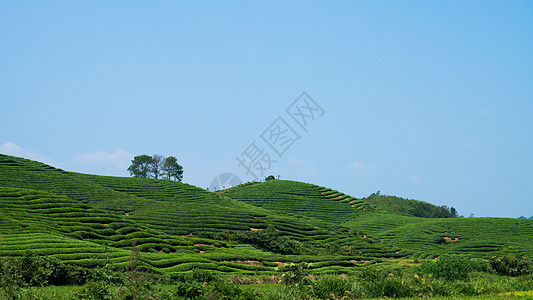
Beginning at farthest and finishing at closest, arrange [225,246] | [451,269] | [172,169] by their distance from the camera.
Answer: [172,169], [225,246], [451,269]

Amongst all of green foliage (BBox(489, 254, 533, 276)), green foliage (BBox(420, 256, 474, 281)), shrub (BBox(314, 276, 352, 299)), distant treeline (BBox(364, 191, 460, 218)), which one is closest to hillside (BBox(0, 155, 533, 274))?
shrub (BBox(314, 276, 352, 299))

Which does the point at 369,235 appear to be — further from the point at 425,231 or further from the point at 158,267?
the point at 158,267

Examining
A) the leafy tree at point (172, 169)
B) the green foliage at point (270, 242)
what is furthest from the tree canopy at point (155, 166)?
the green foliage at point (270, 242)

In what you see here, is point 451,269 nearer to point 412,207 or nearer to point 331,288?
point 331,288

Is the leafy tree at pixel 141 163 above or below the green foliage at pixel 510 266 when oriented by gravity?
above

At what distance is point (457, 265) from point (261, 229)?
31953 mm

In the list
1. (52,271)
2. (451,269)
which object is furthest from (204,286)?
(451,269)

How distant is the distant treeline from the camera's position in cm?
11037

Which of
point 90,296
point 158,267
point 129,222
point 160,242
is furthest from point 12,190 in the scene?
point 90,296

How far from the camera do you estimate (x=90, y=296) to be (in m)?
11.8

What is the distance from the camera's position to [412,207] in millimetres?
112375

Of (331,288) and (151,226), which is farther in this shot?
(151,226)

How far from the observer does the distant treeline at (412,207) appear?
110369 mm

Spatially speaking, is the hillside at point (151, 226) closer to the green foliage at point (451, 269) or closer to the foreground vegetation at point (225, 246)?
the foreground vegetation at point (225, 246)
